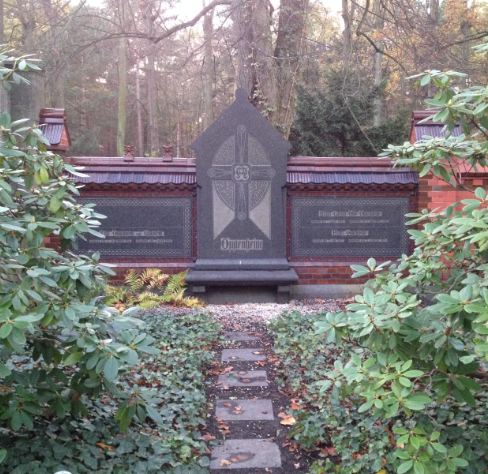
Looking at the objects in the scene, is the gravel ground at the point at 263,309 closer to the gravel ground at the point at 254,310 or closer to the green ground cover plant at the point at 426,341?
the gravel ground at the point at 254,310

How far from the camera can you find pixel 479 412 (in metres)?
3.60

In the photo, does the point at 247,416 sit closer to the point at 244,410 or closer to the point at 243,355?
the point at 244,410

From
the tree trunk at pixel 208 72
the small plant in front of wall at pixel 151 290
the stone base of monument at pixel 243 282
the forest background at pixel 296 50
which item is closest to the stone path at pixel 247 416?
the small plant in front of wall at pixel 151 290

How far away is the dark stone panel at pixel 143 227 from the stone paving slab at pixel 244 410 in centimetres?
398

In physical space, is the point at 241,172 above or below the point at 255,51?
below

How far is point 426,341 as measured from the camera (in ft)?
8.45

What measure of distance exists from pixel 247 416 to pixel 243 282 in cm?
361

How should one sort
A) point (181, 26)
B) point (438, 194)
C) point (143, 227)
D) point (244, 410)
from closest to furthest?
point (244, 410)
point (438, 194)
point (143, 227)
point (181, 26)

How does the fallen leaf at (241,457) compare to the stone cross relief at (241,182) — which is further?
the stone cross relief at (241,182)

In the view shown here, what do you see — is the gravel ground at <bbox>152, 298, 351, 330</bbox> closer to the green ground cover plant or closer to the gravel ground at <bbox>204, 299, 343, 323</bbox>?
the gravel ground at <bbox>204, 299, 343, 323</bbox>

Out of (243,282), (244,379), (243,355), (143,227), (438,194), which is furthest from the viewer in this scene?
(143,227)

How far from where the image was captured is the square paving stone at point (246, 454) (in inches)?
141

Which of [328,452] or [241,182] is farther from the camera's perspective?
[241,182]

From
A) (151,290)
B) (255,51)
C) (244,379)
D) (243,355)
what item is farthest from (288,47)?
(244,379)
